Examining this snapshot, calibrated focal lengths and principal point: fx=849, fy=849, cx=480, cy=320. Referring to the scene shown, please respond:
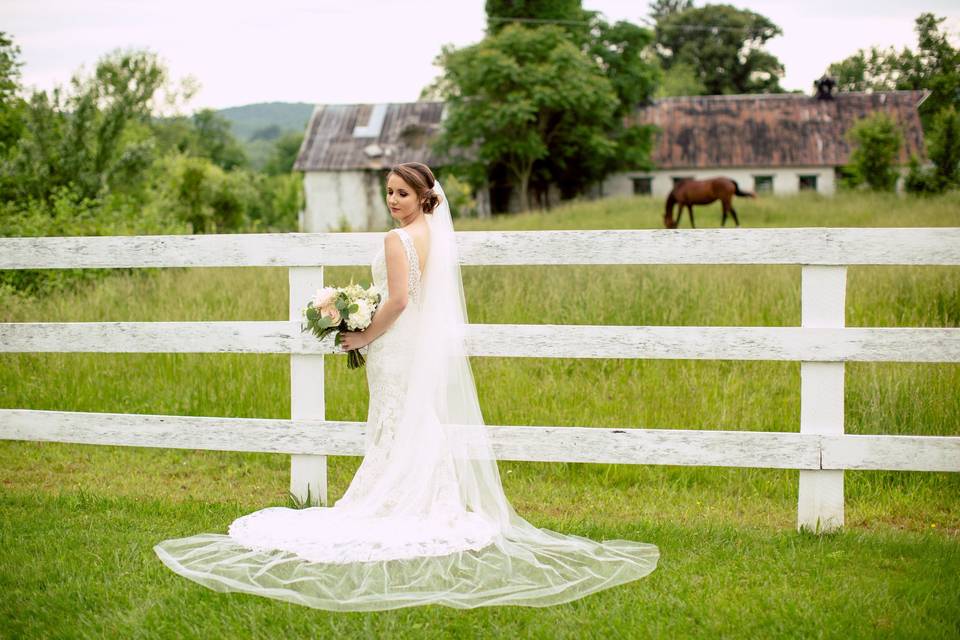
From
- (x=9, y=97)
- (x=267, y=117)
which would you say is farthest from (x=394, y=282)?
(x=267, y=117)

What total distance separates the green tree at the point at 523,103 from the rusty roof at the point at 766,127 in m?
4.81

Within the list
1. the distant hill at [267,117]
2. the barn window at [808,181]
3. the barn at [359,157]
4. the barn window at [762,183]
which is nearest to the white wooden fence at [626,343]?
the barn at [359,157]

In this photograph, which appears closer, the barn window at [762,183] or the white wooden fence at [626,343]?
the white wooden fence at [626,343]

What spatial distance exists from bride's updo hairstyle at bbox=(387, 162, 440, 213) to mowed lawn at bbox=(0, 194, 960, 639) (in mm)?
1886

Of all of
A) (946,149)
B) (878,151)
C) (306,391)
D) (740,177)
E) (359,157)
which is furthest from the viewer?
(740,177)

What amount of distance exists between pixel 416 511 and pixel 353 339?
928 mm

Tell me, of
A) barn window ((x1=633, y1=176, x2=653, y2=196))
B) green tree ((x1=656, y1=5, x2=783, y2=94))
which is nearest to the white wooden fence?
barn window ((x1=633, y1=176, x2=653, y2=196))

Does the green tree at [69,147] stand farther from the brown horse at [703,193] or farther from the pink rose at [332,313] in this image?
the brown horse at [703,193]

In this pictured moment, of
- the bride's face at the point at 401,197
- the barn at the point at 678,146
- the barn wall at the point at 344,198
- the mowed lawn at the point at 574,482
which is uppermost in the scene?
the barn at the point at 678,146

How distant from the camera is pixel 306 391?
4848mm

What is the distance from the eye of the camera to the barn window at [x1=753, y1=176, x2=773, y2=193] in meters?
43.4

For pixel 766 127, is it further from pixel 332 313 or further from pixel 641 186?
pixel 332 313

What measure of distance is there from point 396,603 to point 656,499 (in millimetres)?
2220

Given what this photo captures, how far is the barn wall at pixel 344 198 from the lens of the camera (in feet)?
138
